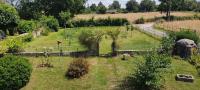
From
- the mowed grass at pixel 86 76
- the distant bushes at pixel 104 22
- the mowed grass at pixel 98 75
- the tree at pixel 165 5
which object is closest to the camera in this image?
the mowed grass at pixel 98 75

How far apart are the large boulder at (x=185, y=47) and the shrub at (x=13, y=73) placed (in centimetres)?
1148

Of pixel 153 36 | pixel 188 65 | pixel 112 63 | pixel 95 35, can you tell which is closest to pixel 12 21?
pixel 153 36

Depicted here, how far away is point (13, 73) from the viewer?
20922 millimetres

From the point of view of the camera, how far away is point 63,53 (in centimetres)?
2780

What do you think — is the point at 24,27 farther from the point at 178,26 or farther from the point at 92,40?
the point at 178,26

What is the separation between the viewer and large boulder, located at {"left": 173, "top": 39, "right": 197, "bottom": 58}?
2620 centimetres

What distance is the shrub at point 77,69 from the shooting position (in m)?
22.7

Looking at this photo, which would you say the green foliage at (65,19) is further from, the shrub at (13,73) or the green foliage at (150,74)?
the green foliage at (150,74)

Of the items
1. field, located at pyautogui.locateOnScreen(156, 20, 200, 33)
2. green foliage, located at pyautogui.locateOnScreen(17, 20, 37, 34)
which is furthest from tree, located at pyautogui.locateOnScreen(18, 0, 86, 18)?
green foliage, located at pyautogui.locateOnScreen(17, 20, 37, 34)

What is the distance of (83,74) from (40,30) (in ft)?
89.2

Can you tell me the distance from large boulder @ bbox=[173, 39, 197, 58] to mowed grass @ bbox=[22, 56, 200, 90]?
2.83 ft

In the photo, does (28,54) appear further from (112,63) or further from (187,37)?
(187,37)

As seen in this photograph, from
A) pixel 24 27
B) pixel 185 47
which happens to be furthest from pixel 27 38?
pixel 185 47

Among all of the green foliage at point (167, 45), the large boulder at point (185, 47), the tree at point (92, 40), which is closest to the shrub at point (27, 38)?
the tree at point (92, 40)
